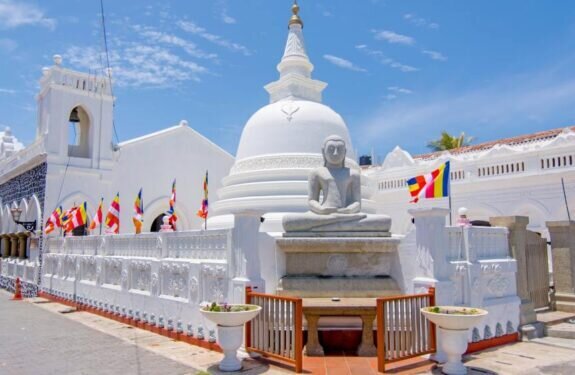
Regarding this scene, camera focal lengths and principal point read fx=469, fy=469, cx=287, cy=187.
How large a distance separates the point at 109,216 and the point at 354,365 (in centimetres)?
1068

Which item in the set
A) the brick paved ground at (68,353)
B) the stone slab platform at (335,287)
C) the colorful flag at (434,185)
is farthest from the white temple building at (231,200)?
the colorful flag at (434,185)

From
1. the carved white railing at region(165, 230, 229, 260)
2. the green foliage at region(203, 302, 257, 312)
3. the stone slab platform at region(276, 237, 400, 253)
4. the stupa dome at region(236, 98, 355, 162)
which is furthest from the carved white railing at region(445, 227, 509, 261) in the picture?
the stupa dome at region(236, 98, 355, 162)

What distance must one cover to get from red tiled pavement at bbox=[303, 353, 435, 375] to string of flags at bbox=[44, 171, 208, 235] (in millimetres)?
7246

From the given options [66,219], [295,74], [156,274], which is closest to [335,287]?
[156,274]

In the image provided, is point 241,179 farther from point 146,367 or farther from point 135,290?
point 146,367

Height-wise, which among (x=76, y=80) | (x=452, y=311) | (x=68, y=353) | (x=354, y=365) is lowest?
(x=68, y=353)

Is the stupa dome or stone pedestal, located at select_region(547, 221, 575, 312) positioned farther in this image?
the stupa dome

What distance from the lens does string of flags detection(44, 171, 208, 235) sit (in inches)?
589

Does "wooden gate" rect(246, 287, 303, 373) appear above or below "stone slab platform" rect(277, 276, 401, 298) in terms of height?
below

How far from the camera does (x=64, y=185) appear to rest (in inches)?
795

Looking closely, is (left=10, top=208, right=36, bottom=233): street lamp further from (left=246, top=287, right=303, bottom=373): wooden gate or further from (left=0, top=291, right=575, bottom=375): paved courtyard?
(left=246, top=287, right=303, bottom=373): wooden gate

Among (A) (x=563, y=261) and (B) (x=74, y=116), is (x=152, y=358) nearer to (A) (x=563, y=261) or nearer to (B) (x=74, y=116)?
(A) (x=563, y=261)

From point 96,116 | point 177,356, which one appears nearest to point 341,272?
point 177,356

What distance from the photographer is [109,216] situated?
1530cm
